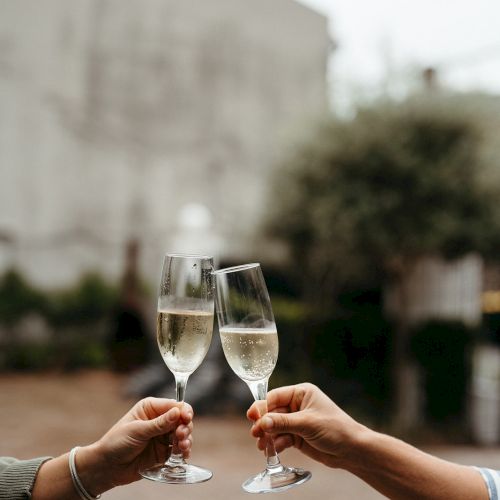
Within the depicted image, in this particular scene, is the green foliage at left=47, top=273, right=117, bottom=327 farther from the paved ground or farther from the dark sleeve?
the dark sleeve

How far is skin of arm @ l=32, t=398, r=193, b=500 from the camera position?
5.58 ft

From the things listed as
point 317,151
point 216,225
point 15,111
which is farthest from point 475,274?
point 15,111

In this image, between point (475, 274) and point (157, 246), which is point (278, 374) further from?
point (157, 246)

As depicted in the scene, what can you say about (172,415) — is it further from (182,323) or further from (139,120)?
(139,120)

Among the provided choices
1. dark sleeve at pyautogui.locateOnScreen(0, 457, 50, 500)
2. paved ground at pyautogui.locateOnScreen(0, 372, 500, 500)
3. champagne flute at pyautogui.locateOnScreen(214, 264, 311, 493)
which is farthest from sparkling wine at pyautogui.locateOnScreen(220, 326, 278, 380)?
paved ground at pyautogui.locateOnScreen(0, 372, 500, 500)

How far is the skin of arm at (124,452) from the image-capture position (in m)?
1.70

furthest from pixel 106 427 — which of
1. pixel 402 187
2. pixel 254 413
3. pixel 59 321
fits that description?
pixel 254 413

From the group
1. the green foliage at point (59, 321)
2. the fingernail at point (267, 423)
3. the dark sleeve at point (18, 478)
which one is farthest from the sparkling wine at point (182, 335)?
the green foliage at point (59, 321)

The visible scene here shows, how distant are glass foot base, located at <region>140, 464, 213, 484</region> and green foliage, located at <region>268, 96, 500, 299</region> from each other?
675 centimetres

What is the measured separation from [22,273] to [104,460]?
38.5ft

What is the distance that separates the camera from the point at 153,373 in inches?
416

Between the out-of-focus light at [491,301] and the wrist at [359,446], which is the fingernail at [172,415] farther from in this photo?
the out-of-focus light at [491,301]

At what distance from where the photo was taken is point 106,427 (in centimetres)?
877

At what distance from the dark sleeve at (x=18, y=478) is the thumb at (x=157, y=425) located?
336 mm
